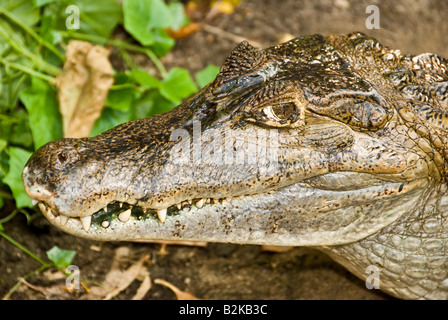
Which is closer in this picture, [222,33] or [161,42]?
[161,42]

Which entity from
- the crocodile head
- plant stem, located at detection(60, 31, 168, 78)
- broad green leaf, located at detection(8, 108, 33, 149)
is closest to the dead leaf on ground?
the crocodile head

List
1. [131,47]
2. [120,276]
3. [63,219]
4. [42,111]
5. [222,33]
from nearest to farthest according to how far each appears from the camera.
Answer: [63,219], [120,276], [42,111], [131,47], [222,33]

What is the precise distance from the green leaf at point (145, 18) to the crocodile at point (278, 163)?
1709mm

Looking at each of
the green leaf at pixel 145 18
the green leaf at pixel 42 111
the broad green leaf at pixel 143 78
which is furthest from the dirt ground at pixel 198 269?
the green leaf at pixel 145 18

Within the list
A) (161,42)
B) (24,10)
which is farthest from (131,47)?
(24,10)

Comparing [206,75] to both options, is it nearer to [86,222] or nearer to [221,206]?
[221,206]

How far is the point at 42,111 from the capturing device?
3.88 m

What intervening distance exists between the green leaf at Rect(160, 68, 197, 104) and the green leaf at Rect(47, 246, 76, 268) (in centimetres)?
129

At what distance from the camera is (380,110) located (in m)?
2.76

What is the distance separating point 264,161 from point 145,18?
227cm

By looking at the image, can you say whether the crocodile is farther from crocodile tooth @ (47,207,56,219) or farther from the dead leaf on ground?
the dead leaf on ground

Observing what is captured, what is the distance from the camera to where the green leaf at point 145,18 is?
4422 millimetres
